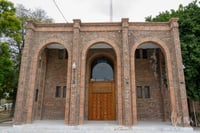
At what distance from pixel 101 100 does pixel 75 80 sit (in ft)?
10.7

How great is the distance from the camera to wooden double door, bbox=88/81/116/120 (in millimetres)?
11781

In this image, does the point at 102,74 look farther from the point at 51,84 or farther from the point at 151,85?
the point at 51,84

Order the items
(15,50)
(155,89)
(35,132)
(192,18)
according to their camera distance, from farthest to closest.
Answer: (15,50)
(155,89)
(192,18)
(35,132)

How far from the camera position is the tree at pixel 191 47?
1039 centimetres

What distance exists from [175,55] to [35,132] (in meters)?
9.95

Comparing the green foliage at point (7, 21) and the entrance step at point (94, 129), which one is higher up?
the green foliage at point (7, 21)

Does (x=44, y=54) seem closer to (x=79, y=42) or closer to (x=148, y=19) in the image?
(x=79, y=42)

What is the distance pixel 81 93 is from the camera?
997cm

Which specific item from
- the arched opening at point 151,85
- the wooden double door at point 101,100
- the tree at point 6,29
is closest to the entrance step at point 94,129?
the arched opening at point 151,85

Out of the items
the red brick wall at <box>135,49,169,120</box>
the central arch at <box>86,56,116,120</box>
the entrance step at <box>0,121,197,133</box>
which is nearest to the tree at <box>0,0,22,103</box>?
the entrance step at <box>0,121,197,133</box>

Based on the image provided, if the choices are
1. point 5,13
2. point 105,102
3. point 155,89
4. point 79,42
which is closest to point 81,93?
point 105,102

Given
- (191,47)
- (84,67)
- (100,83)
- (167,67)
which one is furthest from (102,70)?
(191,47)

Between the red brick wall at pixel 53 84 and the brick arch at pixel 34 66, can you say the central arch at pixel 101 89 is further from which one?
the brick arch at pixel 34 66

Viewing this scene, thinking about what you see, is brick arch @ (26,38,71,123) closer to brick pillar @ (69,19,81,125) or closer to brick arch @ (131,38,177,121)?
brick pillar @ (69,19,81,125)
